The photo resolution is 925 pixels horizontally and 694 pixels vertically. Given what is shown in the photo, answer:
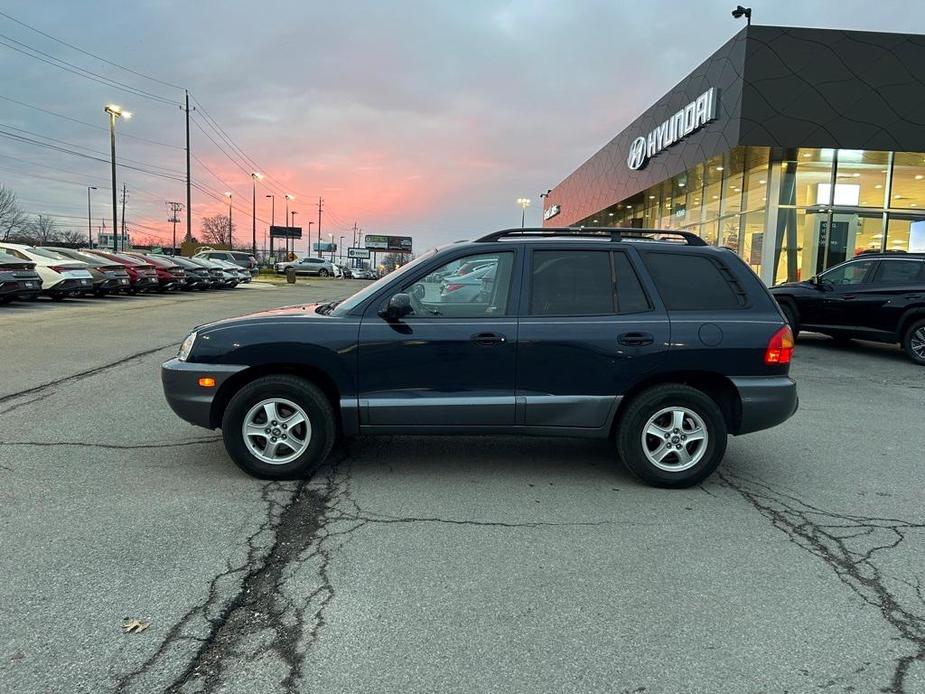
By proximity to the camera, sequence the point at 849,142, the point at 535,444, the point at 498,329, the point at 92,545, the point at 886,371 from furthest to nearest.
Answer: the point at 849,142 → the point at 886,371 → the point at 535,444 → the point at 498,329 → the point at 92,545

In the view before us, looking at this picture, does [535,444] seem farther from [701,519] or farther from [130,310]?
[130,310]

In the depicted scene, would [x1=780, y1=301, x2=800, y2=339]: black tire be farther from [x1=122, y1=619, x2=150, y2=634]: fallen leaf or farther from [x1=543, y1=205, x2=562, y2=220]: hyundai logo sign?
[x1=543, y1=205, x2=562, y2=220]: hyundai logo sign

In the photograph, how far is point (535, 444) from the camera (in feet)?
18.7

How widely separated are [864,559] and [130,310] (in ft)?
56.8

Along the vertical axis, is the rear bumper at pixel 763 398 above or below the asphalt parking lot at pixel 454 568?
above

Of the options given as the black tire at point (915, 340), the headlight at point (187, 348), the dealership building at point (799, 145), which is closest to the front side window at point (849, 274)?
the black tire at point (915, 340)

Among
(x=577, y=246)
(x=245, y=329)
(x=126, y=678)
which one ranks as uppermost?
(x=577, y=246)

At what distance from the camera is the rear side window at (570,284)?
4645mm

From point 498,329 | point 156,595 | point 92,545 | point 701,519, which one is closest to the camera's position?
point 156,595

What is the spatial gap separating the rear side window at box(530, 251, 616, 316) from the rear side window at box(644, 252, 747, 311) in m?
0.36

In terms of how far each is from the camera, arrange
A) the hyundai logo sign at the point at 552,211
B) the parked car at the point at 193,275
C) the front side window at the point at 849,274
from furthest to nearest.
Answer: the hyundai logo sign at the point at 552,211 < the parked car at the point at 193,275 < the front side window at the point at 849,274

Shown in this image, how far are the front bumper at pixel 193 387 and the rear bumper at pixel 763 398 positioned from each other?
3480mm

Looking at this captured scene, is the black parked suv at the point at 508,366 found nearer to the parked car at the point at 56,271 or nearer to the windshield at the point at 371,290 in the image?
the windshield at the point at 371,290

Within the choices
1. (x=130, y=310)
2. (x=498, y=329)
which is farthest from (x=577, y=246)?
(x=130, y=310)
